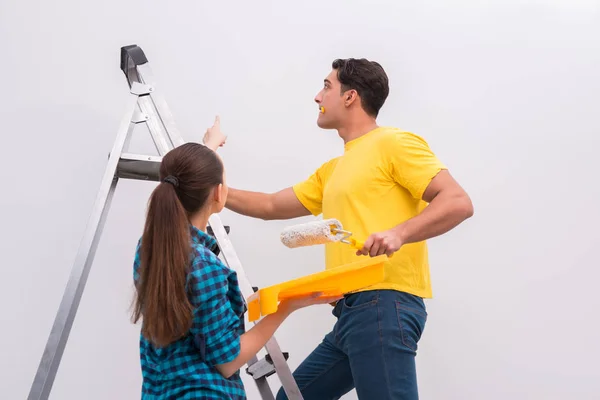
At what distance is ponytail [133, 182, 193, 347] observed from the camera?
1245 millimetres

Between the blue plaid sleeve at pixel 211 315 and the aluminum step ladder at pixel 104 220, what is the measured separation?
31cm

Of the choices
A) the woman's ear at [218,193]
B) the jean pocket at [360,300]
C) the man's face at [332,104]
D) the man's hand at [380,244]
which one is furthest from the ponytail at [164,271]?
the man's face at [332,104]

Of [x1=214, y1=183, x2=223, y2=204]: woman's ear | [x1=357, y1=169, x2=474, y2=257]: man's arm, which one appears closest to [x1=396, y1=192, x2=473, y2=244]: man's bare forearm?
[x1=357, y1=169, x2=474, y2=257]: man's arm

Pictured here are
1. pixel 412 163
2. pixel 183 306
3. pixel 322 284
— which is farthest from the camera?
pixel 412 163

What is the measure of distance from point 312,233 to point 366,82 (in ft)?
2.08

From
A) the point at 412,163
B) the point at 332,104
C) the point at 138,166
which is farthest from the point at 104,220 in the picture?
the point at 412,163

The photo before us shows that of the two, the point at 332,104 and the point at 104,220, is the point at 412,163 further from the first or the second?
the point at 104,220

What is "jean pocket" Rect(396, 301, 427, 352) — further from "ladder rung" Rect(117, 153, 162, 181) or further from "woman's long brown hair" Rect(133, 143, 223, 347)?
"ladder rung" Rect(117, 153, 162, 181)

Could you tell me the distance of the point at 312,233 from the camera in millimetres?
1438

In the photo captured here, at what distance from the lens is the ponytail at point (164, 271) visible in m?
1.25

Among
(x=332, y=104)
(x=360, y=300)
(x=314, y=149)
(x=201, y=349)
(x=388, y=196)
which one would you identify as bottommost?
(x=201, y=349)

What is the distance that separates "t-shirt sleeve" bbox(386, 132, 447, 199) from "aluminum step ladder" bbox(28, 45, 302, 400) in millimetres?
456

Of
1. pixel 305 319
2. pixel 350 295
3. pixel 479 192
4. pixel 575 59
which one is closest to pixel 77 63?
pixel 305 319

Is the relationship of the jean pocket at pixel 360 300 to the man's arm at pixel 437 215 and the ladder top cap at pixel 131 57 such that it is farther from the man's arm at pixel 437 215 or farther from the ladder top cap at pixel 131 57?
the ladder top cap at pixel 131 57
